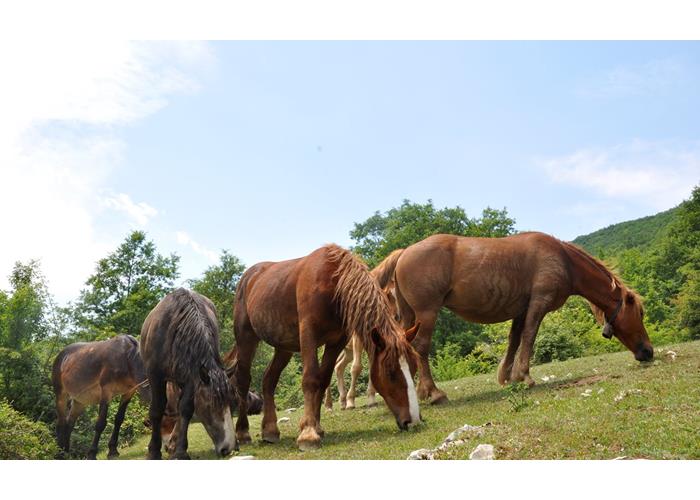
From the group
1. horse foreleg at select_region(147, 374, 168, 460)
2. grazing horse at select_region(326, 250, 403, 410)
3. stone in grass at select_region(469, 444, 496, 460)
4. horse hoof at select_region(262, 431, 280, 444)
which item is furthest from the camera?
grazing horse at select_region(326, 250, 403, 410)

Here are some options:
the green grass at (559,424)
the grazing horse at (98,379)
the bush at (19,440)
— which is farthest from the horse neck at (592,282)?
the bush at (19,440)

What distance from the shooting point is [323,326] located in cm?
829

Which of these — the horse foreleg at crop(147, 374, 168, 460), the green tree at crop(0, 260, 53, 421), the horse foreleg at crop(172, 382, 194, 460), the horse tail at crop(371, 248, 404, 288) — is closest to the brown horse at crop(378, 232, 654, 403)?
the horse tail at crop(371, 248, 404, 288)

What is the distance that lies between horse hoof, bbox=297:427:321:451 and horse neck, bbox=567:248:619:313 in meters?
6.32

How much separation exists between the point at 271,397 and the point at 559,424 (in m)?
5.04

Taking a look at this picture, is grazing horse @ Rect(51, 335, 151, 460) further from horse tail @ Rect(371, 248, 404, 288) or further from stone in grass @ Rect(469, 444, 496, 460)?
stone in grass @ Rect(469, 444, 496, 460)

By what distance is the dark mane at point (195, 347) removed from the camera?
777cm

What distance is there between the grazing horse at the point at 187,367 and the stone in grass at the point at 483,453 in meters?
3.57

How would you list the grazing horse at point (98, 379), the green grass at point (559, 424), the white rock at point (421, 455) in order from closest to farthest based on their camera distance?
the green grass at point (559, 424) < the white rock at point (421, 455) < the grazing horse at point (98, 379)

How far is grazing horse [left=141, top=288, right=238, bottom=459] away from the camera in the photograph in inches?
305

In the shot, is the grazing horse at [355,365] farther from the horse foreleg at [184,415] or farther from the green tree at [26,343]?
the green tree at [26,343]

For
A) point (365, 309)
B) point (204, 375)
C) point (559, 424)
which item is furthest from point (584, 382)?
point (204, 375)

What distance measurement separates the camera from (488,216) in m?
46.2
